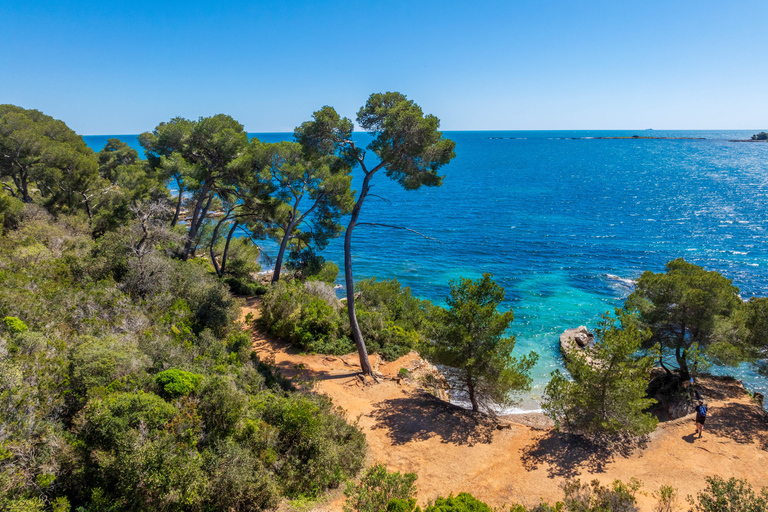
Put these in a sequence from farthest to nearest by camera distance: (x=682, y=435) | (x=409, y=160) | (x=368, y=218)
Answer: (x=368, y=218) < (x=409, y=160) < (x=682, y=435)

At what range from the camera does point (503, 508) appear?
870cm

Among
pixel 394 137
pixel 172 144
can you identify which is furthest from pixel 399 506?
pixel 172 144

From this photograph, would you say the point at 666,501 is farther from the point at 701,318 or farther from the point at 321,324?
the point at 321,324

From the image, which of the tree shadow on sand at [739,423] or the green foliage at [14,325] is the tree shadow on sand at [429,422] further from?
the green foliage at [14,325]

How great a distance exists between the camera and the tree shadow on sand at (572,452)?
1059 cm

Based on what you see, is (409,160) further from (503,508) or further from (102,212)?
(102,212)

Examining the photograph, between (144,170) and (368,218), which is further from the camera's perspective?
(368,218)

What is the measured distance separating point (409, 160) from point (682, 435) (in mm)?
13773

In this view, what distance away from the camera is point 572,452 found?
11219 millimetres

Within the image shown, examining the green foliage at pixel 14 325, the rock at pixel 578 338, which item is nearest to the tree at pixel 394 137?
the green foliage at pixel 14 325

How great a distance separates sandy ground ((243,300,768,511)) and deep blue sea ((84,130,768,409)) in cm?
594

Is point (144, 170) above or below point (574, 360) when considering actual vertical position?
above

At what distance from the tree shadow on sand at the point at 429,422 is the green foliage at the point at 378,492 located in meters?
2.69

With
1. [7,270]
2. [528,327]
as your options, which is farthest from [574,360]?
[7,270]
